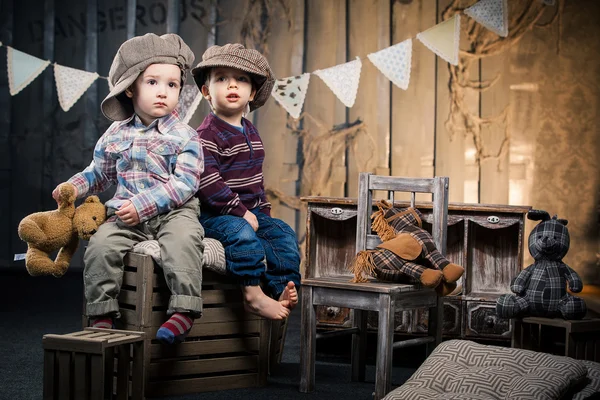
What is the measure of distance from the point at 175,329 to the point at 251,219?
0.55 m

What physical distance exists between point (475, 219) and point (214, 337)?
1372 mm

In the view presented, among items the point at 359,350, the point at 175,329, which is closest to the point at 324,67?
the point at 359,350

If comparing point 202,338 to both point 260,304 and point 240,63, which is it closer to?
point 260,304

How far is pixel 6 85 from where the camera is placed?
20.5ft

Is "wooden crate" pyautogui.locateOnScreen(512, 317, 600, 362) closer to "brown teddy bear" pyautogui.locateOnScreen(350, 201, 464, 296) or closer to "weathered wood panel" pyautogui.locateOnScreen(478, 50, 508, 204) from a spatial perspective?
"brown teddy bear" pyautogui.locateOnScreen(350, 201, 464, 296)

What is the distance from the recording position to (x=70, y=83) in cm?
552

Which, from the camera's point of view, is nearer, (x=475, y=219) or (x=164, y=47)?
(x=164, y=47)

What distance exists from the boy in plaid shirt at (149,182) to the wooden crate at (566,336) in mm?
1166

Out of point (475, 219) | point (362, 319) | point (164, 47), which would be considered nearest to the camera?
point (164, 47)

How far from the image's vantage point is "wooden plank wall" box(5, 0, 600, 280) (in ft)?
18.4

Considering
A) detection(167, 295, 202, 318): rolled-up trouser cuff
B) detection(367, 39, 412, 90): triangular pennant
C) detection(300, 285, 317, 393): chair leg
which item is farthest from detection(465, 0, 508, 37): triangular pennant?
detection(167, 295, 202, 318): rolled-up trouser cuff

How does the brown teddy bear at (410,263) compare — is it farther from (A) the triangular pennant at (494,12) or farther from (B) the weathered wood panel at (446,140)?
(B) the weathered wood panel at (446,140)

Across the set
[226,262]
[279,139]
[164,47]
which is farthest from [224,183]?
[279,139]

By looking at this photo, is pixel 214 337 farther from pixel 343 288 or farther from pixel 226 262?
pixel 343 288
